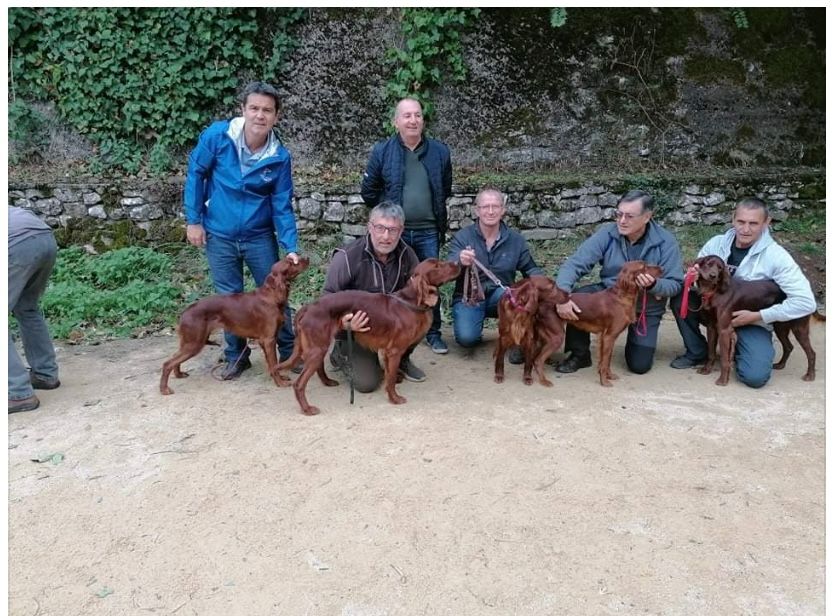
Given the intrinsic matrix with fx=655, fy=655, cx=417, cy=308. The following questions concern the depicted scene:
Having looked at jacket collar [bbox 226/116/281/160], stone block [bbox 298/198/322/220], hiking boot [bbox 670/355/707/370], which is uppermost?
jacket collar [bbox 226/116/281/160]

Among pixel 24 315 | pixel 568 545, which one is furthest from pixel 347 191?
pixel 568 545

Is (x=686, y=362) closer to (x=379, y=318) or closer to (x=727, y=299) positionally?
(x=727, y=299)

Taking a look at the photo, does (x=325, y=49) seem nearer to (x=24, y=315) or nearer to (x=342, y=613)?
(x=24, y=315)

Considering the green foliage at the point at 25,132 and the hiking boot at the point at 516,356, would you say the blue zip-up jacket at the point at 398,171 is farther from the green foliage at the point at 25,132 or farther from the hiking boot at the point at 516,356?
the green foliage at the point at 25,132

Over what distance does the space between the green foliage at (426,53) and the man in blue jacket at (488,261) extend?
448 centimetres

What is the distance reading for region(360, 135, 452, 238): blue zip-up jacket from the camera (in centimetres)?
601

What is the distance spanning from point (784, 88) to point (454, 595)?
10.7m

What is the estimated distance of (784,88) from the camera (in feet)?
34.6

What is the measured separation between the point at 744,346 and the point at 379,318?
3.02 metres

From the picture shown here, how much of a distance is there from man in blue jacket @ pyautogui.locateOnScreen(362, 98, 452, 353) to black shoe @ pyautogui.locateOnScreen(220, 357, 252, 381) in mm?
1764

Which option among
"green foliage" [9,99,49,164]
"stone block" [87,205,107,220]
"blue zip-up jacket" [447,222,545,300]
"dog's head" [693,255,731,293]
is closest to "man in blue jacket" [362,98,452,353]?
"blue zip-up jacket" [447,222,545,300]

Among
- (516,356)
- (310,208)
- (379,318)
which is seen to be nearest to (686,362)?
(516,356)

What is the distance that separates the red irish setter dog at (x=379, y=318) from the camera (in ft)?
15.4

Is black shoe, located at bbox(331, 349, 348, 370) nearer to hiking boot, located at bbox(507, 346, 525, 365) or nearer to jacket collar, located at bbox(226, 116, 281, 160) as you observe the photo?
hiking boot, located at bbox(507, 346, 525, 365)
